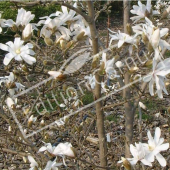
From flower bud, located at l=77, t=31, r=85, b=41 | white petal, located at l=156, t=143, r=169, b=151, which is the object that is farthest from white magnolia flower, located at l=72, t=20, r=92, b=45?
white petal, located at l=156, t=143, r=169, b=151

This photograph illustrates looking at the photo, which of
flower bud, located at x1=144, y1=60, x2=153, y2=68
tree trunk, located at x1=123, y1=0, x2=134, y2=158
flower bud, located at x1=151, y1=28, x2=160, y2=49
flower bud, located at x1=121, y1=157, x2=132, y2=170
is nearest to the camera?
flower bud, located at x1=151, y1=28, x2=160, y2=49

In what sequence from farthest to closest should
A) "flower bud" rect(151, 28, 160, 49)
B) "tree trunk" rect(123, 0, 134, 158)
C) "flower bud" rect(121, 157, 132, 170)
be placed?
"tree trunk" rect(123, 0, 134, 158)
"flower bud" rect(121, 157, 132, 170)
"flower bud" rect(151, 28, 160, 49)

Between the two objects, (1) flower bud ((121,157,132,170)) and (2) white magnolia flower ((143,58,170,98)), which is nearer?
(2) white magnolia flower ((143,58,170,98))

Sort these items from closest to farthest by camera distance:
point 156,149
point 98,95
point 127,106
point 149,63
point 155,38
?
1. point 155,38
2. point 149,63
3. point 156,149
4. point 98,95
5. point 127,106

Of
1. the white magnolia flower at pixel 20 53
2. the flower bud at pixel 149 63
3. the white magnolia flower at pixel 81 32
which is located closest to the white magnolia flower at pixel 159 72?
the flower bud at pixel 149 63

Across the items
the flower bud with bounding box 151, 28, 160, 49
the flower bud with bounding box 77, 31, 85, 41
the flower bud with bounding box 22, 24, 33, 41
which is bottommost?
the flower bud with bounding box 151, 28, 160, 49

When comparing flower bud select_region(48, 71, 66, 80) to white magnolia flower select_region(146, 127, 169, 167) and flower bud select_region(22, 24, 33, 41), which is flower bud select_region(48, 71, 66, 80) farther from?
white magnolia flower select_region(146, 127, 169, 167)

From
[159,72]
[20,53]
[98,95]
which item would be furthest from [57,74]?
[159,72]

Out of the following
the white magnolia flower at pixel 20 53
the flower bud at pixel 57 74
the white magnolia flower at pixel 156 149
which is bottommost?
the white magnolia flower at pixel 156 149

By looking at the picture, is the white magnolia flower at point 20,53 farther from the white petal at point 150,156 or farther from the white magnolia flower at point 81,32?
the white petal at point 150,156

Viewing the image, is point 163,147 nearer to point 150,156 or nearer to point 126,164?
point 150,156

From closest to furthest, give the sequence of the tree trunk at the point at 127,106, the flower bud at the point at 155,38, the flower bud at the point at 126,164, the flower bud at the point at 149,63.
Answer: the flower bud at the point at 155,38 → the flower bud at the point at 149,63 → the flower bud at the point at 126,164 → the tree trunk at the point at 127,106
